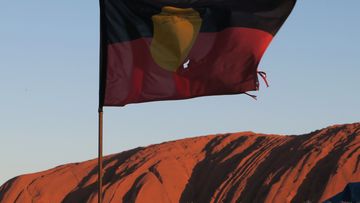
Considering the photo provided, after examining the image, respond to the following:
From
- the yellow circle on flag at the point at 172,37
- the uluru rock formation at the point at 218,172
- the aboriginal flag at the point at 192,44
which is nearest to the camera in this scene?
the aboriginal flag at the point at 192,44

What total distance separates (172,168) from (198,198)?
28.6 feet

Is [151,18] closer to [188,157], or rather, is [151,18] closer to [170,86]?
[170,86]

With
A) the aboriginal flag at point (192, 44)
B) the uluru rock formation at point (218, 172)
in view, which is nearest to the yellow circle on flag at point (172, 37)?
the aboriginal flag at point (192, 44)

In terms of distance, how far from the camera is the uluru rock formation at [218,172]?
256ft

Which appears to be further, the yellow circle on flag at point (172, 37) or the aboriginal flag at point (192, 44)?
the yellow circle on flag at point (172, 37)

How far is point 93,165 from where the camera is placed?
107875 millimetres

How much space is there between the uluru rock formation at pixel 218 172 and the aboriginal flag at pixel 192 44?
6205cm

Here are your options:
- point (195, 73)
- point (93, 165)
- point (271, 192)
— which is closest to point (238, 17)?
point (195, 73)

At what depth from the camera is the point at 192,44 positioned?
11352 mm

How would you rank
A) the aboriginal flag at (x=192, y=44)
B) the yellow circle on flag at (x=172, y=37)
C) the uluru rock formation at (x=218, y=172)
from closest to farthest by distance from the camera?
1. the aboriginal flag at (x=192, y=44)
2. the yellow circle on flag at (x=172, y=37)
3. the uluru rock formation at (x=218, y=172)

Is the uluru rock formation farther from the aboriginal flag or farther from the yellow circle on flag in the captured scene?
the yellow circle on flag

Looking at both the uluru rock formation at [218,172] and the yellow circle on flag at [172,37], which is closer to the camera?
the yellow circle on flag at [172,37]

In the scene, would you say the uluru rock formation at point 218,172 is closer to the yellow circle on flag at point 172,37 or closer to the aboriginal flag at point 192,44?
the aboriginal flag at point 192,44

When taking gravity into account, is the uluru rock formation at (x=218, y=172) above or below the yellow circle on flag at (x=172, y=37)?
below
